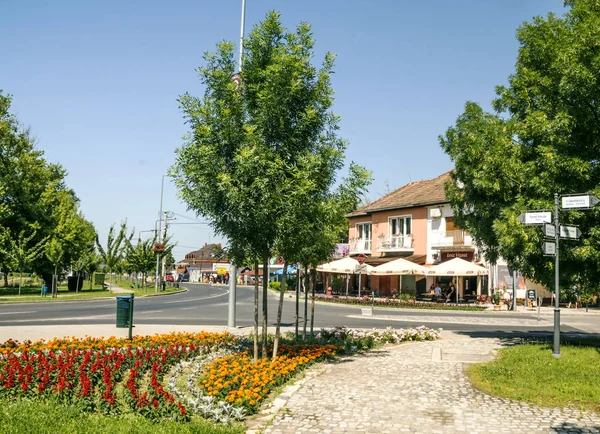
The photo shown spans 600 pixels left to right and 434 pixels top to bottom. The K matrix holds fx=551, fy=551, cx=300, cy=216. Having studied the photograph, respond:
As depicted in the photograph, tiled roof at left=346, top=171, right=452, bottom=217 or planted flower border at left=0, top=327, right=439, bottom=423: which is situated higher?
tiled roof at left=346, top=171, right=452, bottom=217

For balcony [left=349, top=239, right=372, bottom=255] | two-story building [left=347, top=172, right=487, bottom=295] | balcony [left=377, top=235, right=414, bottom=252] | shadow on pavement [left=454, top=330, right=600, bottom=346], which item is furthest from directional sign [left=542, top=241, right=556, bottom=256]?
balcony [left=349, top=239, right=372, bottom=255]

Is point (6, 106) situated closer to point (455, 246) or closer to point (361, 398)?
point (455, 246)

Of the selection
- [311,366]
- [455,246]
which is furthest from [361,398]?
[455,246]

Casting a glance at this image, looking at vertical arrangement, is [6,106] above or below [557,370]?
above

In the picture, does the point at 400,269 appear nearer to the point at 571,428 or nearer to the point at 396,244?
the point at 396,244

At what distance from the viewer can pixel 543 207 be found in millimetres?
12820

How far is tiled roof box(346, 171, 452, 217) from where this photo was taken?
40.6m

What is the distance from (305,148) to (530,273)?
7419 mm

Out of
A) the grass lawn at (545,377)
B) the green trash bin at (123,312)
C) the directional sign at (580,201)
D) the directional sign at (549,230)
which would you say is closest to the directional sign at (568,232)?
the directional sign at (549,230)

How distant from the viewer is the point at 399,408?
294 inches

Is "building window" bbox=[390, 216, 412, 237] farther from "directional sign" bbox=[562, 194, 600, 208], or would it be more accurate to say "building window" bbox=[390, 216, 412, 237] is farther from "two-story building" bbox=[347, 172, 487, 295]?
"directional sign" bbox=[562, 194, 600, 208]

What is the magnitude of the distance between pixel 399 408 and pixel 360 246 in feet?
132

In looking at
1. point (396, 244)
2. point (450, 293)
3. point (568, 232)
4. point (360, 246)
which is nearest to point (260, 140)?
point (568, 232)

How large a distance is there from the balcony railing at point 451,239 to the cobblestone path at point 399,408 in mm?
28246
